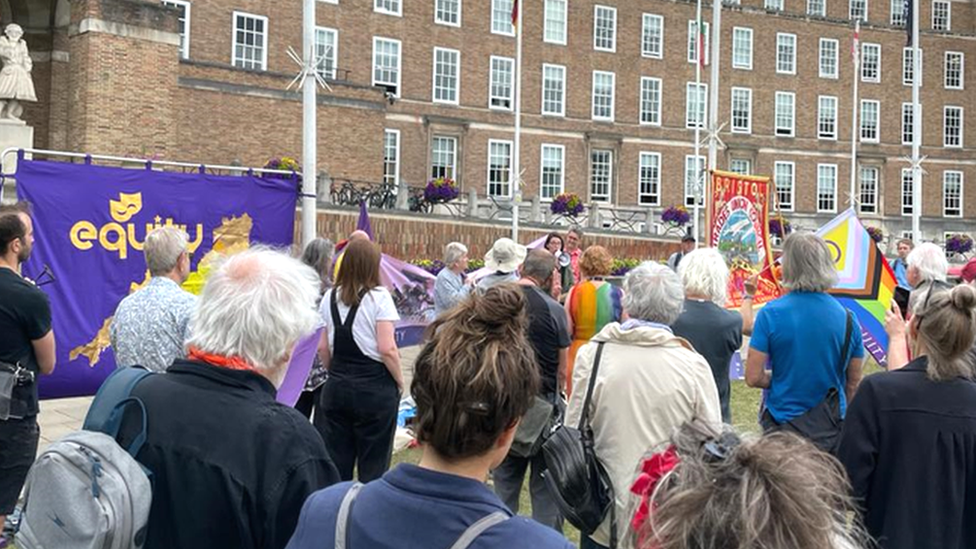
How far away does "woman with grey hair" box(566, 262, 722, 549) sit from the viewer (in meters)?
4.26

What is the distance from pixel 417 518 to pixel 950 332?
2615mm

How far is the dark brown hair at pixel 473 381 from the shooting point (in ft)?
6.90

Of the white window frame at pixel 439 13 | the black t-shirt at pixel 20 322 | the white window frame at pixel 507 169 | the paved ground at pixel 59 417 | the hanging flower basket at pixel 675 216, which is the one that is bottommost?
the paved ground at pixel 59 417

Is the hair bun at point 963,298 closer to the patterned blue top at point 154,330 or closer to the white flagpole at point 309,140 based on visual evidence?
the patterned blue top at point 154,330

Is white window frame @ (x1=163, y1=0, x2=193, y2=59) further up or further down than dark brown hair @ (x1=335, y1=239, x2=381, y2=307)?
further up

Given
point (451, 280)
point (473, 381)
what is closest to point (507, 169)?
point (451, 280)

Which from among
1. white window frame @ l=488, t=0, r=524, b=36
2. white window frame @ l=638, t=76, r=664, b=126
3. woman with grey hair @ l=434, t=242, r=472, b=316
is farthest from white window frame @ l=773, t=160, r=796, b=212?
woman with grey hair @ l=434, t=242, r=472, b=316

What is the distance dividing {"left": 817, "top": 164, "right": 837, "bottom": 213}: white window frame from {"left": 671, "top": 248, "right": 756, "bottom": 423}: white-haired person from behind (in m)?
A: 51.4

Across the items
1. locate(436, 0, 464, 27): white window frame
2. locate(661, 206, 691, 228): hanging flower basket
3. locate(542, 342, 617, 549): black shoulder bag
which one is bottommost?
locate(542, 342, 617, 549): black shoulder bag

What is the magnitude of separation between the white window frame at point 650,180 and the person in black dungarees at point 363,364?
1737 inches

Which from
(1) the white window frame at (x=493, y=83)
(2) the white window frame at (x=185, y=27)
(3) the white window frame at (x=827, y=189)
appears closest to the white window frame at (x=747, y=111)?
(3) the white window frame at (x=827, y=189)

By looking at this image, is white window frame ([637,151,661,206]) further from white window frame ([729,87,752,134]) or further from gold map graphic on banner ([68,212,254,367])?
gold map graphic on banner ([68,212,254,367])

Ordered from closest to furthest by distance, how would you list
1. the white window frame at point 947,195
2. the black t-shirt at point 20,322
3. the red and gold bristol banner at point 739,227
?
the black t-shirt at point 20,322
the red and gold bristol banner at point 739,227
the white window frame at point 947,195

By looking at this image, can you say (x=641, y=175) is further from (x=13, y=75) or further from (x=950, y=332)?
(x=950, y=332)
